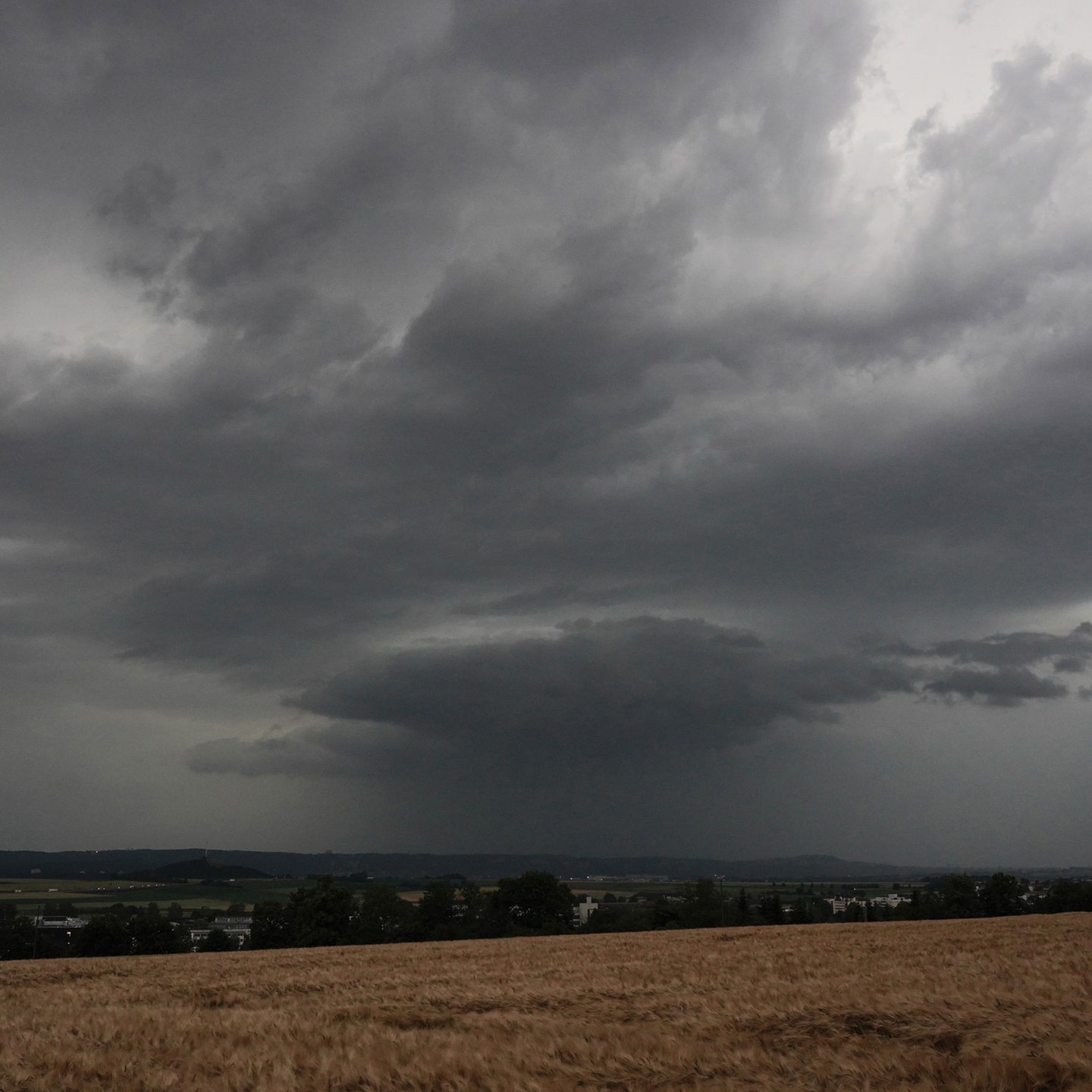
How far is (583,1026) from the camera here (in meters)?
15.8

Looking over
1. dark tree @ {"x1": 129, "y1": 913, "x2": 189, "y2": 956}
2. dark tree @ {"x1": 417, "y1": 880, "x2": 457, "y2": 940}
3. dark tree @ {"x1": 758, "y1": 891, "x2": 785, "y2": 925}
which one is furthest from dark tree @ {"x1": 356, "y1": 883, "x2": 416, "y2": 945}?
dark tree @ {"x1": 758, "y1": 891, "x2": 785, "y2": 925}

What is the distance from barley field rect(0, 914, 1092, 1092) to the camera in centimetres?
1185

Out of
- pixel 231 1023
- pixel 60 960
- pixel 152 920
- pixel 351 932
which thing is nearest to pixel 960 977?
pixel 231 1023

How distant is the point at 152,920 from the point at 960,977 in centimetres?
8707

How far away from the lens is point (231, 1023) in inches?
695

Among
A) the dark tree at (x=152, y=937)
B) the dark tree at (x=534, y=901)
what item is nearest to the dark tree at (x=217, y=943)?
the dark tree at (x=152, y=937)

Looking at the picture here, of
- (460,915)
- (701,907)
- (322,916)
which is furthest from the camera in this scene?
(701,907)

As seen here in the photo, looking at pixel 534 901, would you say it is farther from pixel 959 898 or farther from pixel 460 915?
pixel 959 898

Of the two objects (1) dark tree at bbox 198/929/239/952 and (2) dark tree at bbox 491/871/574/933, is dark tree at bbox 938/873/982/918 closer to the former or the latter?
(2) dark tree at bbox 491/871/574/933

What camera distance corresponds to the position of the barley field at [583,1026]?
11852mm

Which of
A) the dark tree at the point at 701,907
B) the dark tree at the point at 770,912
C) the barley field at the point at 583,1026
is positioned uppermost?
the barley field at the point at 583,1026

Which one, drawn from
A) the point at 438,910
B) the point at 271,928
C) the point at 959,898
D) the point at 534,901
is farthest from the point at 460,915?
the point at 959,898

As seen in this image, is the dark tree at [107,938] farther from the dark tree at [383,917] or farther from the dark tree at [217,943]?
the dark tree at [383,917]

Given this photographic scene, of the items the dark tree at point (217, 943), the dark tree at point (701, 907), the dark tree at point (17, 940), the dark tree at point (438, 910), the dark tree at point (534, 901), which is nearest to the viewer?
the dark tree at point (217, 943)
